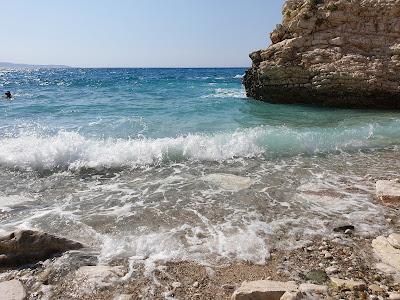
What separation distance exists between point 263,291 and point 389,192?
4.62 m

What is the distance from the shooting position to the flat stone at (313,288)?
4.40m

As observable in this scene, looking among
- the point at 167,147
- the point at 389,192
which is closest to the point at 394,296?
the point at 389,192

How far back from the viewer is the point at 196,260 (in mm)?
5324

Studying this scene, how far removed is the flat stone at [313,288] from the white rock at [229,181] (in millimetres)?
3934

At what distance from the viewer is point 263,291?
4.19m

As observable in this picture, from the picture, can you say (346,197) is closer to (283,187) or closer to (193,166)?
(283,187)

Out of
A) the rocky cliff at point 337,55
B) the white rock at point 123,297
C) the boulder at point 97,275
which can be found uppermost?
the rocky cliff at point 337,55

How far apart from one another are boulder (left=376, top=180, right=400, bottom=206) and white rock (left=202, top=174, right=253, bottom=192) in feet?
9.45

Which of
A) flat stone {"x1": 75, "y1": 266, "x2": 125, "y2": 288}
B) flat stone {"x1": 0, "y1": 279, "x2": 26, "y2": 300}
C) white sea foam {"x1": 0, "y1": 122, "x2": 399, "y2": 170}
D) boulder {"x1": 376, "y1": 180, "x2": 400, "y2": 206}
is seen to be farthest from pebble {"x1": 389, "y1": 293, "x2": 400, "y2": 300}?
white sea foam {"x1": 0, "y1": 122, "x2": 399, "y2": 170}

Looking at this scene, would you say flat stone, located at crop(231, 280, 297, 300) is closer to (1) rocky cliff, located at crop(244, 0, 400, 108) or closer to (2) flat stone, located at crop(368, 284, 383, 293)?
(2) flat stone, located at crop(368, 284, 383, 293)

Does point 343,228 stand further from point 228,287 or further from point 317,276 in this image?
point 228,287

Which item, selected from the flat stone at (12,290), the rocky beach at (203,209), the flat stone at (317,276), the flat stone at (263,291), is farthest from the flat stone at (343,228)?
the flat stone at (12,290)

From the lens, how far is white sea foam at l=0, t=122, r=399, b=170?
10.9m

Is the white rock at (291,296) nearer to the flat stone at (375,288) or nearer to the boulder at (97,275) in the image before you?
the flat stone at (375,288)
